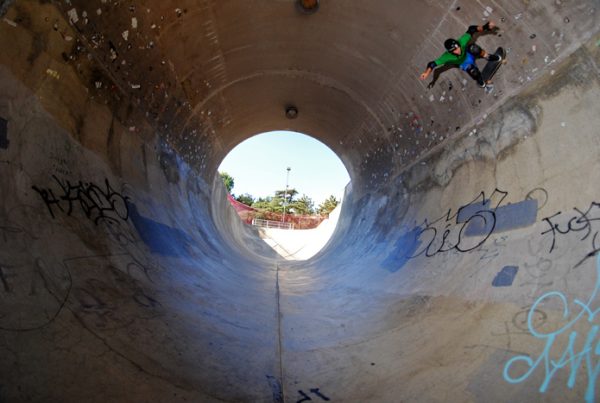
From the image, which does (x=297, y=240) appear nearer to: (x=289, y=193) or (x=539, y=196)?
(x=539, y=196)

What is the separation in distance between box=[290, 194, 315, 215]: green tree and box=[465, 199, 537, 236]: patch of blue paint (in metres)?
68.6

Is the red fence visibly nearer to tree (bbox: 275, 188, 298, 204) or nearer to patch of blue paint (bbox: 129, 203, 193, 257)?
patch of blue paint (bbox: 129, 203, 193, 257)

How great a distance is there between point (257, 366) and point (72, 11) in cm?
457

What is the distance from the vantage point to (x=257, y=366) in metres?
3.88

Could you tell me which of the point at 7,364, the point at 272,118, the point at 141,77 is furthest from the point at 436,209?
the point at 272,118

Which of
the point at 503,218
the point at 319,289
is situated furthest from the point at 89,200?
the point at 319,289

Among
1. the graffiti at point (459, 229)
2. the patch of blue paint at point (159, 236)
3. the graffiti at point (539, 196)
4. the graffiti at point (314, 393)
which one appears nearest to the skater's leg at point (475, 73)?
the graffiti at point (459, 229)

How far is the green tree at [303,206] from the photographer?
244ft

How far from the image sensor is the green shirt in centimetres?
526

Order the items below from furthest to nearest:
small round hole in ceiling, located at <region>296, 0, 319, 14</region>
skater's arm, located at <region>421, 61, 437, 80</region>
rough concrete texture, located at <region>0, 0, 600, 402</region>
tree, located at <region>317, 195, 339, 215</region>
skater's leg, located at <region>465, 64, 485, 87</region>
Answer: tree, located at <region>317, 195, 339, 215</region>, small round hole in ceiling, located at <region>296, 0, 319, 14</region>, skater's arm, located at <region>421, 61, 437, 80</region>, skater's leg, located at <region>465, 64, 485, 87</region>, rough concrete texture, located at <region>0, 0, 600, 402</region>

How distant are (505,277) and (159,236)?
5006 millimetres

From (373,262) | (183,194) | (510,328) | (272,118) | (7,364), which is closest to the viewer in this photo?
(7,364)

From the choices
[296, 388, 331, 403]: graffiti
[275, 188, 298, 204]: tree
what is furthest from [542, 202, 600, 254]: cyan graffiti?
[275, 188, 298, 204]: tree

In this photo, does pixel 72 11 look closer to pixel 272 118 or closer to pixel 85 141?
pixel 85 141
